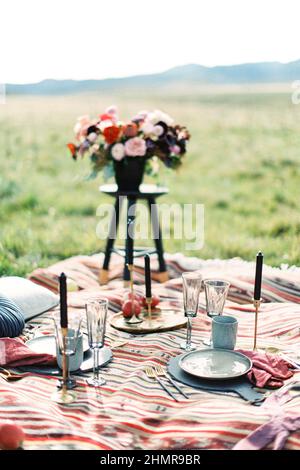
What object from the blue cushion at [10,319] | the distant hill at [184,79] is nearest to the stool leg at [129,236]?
the blue cushion at [10,319]

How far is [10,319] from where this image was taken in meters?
3.05

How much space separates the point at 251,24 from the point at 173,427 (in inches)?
562

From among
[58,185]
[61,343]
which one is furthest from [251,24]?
[61,343]

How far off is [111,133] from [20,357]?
2.04m

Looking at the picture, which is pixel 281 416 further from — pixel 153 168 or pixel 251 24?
pixel 251 24

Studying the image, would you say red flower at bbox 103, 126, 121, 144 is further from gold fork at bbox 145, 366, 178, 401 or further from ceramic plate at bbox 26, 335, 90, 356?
gold fork at bbox 145, 366, 178, 401

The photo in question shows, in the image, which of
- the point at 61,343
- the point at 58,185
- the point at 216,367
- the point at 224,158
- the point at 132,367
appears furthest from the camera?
the point at 224,158

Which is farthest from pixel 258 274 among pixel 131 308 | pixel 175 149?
pixel 175 149

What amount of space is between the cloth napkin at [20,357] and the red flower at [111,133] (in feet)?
6.39

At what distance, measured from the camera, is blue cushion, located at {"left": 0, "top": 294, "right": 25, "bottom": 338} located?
301cm

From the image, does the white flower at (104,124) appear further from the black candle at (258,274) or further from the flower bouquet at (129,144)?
the black candle at (258,274)

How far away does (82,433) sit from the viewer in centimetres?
216

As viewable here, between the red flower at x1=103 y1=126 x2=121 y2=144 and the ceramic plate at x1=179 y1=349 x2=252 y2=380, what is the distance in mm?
2113

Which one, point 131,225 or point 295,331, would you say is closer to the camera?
point 295,331
